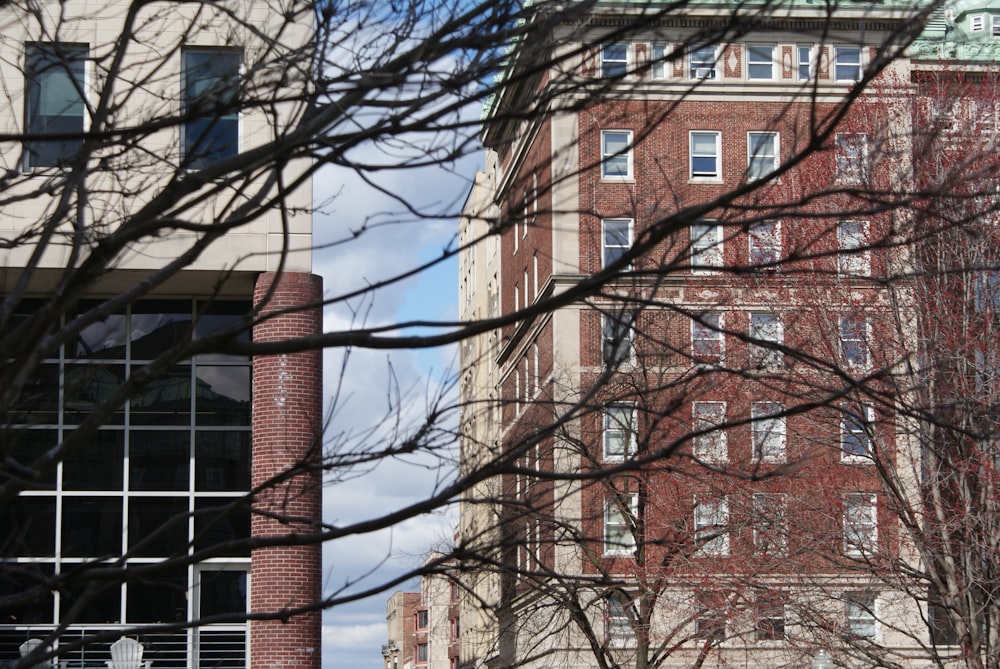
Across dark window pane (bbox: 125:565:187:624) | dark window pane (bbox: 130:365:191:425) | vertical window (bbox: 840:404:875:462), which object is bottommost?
dark window pane (bbox: 125:565:187:624)

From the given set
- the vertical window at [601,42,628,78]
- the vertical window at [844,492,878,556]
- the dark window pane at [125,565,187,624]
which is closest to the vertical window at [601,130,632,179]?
the vertical window at [844,492,878,556]

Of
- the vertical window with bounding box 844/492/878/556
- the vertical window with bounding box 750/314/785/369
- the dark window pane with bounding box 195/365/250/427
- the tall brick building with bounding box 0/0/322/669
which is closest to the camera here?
the vertical window with bounding box 750/314/785/369

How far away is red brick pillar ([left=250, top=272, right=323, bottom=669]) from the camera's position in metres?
20.8

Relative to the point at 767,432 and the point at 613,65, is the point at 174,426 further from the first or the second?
the point at 767,432

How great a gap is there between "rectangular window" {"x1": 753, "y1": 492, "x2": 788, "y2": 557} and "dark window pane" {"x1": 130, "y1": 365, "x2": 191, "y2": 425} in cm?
921

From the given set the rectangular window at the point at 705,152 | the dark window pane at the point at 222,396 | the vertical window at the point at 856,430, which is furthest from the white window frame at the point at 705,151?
the dark window pane at the point at 222,396

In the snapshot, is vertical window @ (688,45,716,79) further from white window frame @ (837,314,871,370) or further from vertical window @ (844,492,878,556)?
vertical window @ (844,492,878,556)

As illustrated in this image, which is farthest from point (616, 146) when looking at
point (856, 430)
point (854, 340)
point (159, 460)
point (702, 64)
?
point (702, 64)

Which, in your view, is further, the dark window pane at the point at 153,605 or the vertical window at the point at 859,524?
the dark window pane at the point at 153,605

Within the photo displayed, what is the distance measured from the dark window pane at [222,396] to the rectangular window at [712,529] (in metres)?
7.93

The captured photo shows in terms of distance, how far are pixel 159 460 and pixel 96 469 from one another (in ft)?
3.21

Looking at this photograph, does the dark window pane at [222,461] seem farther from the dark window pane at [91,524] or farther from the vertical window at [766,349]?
the vertical window at [766,349]

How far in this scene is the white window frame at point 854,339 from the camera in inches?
882

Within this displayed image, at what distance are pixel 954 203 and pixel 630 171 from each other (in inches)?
922
